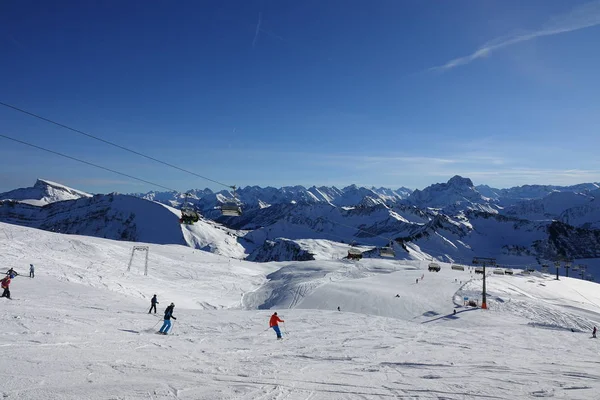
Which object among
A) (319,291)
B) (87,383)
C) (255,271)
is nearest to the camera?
(87,383)

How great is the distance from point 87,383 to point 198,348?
599cm

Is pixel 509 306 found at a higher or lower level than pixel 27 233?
lower

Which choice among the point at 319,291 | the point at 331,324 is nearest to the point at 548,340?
the point at 331,324

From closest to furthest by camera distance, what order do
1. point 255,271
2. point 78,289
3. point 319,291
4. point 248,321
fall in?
point 248,321 → point 78,289 → point 319,291 → point 255,271

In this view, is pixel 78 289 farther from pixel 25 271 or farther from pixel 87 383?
pixel 87 383

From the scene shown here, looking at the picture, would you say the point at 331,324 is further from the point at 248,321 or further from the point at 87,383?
the point at 87,383

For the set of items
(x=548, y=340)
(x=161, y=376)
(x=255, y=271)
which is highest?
(x=161, y=376)

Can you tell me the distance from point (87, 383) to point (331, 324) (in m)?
17.3

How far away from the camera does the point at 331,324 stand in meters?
24.2

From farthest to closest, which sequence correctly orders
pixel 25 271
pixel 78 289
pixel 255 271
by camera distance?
pixel 255 271, pixel 25 271, pixel 78 289

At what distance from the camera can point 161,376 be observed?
9938 mm

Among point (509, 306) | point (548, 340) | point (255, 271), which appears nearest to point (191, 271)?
point (255, 271)

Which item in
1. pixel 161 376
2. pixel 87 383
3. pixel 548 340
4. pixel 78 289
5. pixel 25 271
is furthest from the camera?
pixel 25 271

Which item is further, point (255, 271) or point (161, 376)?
point (255, 271)
